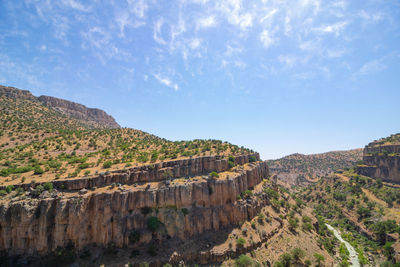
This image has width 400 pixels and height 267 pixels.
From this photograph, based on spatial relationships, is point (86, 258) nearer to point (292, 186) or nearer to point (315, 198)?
point (315, 198)

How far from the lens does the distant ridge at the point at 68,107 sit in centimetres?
10044

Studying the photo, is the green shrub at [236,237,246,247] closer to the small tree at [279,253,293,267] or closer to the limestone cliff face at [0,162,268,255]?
the limestone cliff face at [0,162,268,255]

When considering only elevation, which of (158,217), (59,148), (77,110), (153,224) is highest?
(77,110)

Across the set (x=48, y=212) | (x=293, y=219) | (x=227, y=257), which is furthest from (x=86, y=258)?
(x=293, y=219)

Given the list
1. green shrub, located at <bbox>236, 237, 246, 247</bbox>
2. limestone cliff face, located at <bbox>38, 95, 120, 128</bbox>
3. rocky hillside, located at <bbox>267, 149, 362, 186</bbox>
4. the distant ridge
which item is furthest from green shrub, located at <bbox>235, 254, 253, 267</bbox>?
limestone cliff face, located at <bbox>38, 95, 120, 128</bbox>

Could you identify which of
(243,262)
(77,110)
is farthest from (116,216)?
(77,110)

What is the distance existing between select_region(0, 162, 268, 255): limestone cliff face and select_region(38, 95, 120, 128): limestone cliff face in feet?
387

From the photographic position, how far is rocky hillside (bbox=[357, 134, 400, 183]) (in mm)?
81312

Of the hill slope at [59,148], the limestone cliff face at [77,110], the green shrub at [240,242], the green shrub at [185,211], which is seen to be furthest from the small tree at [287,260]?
the limestone cliff face at [77,110]

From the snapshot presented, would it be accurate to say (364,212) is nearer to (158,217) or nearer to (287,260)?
(287,260)

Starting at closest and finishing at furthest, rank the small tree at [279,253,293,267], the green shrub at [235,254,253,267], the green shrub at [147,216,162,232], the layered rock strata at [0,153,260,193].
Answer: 1. the green shrub at [235,254,253,267]
2. the green shrub at [147,216,162,232]
3. the small tree at [279,253,293,267]
4. the layered rock strata at [0,153,260,193]

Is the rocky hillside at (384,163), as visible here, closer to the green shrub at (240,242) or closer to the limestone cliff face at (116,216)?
the limestone cliff face at (116,216)

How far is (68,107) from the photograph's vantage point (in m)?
132

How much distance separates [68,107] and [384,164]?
198544 mm
